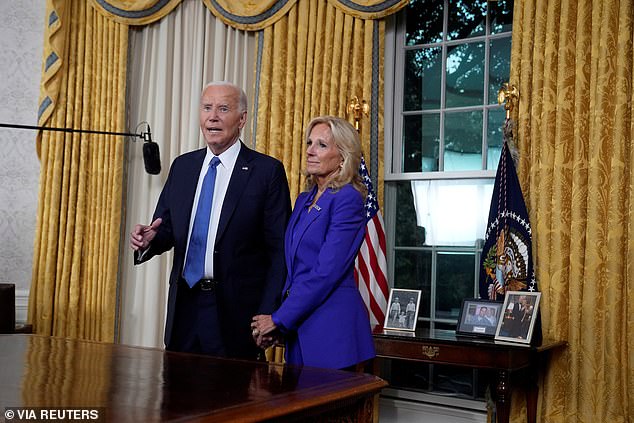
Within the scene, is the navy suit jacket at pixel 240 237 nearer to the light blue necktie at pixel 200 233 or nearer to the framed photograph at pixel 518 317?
the light blue necktie at pixel 200 233

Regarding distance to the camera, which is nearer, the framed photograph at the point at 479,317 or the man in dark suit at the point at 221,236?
the man in dark suit at the point at 221,236

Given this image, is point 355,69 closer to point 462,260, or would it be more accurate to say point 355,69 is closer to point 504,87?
point 504,87

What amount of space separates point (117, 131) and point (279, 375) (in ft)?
13.7

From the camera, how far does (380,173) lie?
469cm

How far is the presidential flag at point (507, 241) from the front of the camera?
4.07 meters

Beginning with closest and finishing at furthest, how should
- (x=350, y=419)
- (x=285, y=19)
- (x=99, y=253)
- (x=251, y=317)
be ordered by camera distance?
(x=350, y=419)
(x=251, y=317)
(x=285, y=19)
(x=99, y=253)

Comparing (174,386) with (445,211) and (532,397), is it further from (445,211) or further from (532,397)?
(445,211)

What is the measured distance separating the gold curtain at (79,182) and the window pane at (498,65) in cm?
257

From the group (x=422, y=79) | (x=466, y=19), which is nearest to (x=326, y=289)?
(x=422, y=79)

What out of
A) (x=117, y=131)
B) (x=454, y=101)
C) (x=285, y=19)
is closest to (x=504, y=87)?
(x=454, y=101)

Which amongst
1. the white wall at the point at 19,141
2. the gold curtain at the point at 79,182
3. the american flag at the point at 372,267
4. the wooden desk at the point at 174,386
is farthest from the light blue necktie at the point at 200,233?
the white wall at the point at 19,141

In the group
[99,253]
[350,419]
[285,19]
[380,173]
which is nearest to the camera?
[350,419]

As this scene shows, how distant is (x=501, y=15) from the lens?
15.3 ft

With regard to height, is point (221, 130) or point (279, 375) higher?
point (221, 130)
